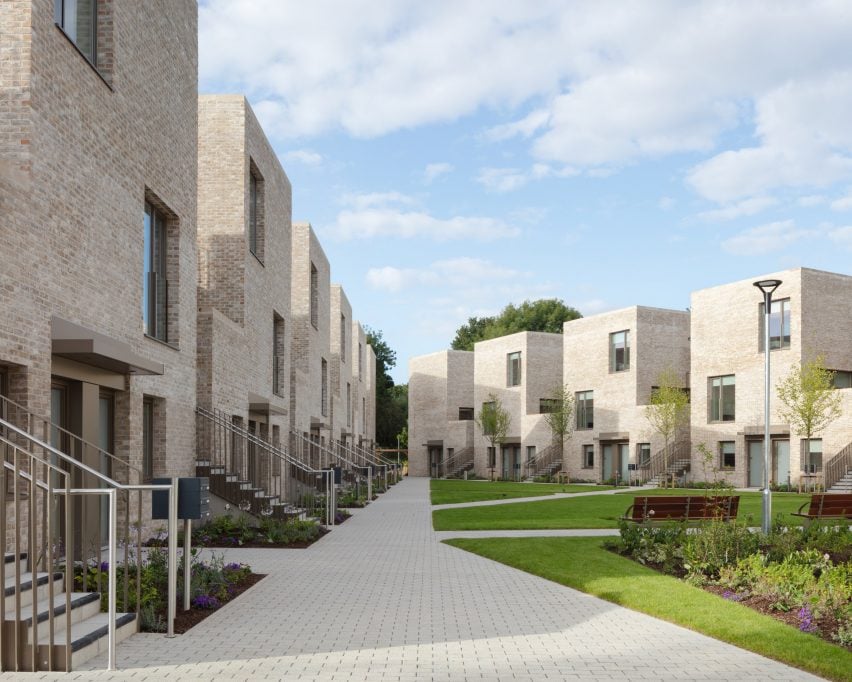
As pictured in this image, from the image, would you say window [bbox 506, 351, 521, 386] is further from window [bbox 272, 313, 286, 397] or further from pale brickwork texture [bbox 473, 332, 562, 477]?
window [bbox 272, 313, 286, 397]

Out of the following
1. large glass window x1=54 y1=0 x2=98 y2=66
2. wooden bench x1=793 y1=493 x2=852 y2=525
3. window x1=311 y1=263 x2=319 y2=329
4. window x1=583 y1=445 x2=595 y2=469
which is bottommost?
window x1=583 y1=445 x2=595 y2=469

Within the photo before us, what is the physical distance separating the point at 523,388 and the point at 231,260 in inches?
1455

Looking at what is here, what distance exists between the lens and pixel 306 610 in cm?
941

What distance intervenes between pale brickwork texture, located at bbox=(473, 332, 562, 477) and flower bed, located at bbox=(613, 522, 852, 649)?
134 feet

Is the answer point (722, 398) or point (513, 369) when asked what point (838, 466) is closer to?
point (722, 398)

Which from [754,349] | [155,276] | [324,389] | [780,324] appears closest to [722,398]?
[754,349]

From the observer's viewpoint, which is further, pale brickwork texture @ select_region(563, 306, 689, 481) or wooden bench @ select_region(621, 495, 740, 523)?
pale brickwork texture @ select_region(563, 306, 689, 481)

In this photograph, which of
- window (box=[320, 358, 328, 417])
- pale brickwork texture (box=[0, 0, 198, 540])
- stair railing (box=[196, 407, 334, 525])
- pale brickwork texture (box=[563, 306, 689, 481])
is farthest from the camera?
pale brickwork texture (box=[563, 306, 689, 481])

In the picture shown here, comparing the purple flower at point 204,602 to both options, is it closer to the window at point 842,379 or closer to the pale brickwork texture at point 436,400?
the window at point 842,379

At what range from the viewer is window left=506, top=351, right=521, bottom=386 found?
5834 centimetres

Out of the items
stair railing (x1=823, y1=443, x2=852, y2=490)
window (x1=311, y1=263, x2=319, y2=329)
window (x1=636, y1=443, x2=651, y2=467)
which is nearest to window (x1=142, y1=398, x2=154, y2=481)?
window (x1=311, y1=263, x2=319, y2=329)

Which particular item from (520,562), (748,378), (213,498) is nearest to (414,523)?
(213,498)

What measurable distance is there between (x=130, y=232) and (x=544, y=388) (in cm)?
4499

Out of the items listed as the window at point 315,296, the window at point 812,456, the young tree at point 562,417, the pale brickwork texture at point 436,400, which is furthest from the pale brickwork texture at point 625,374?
the window at point 315,296
